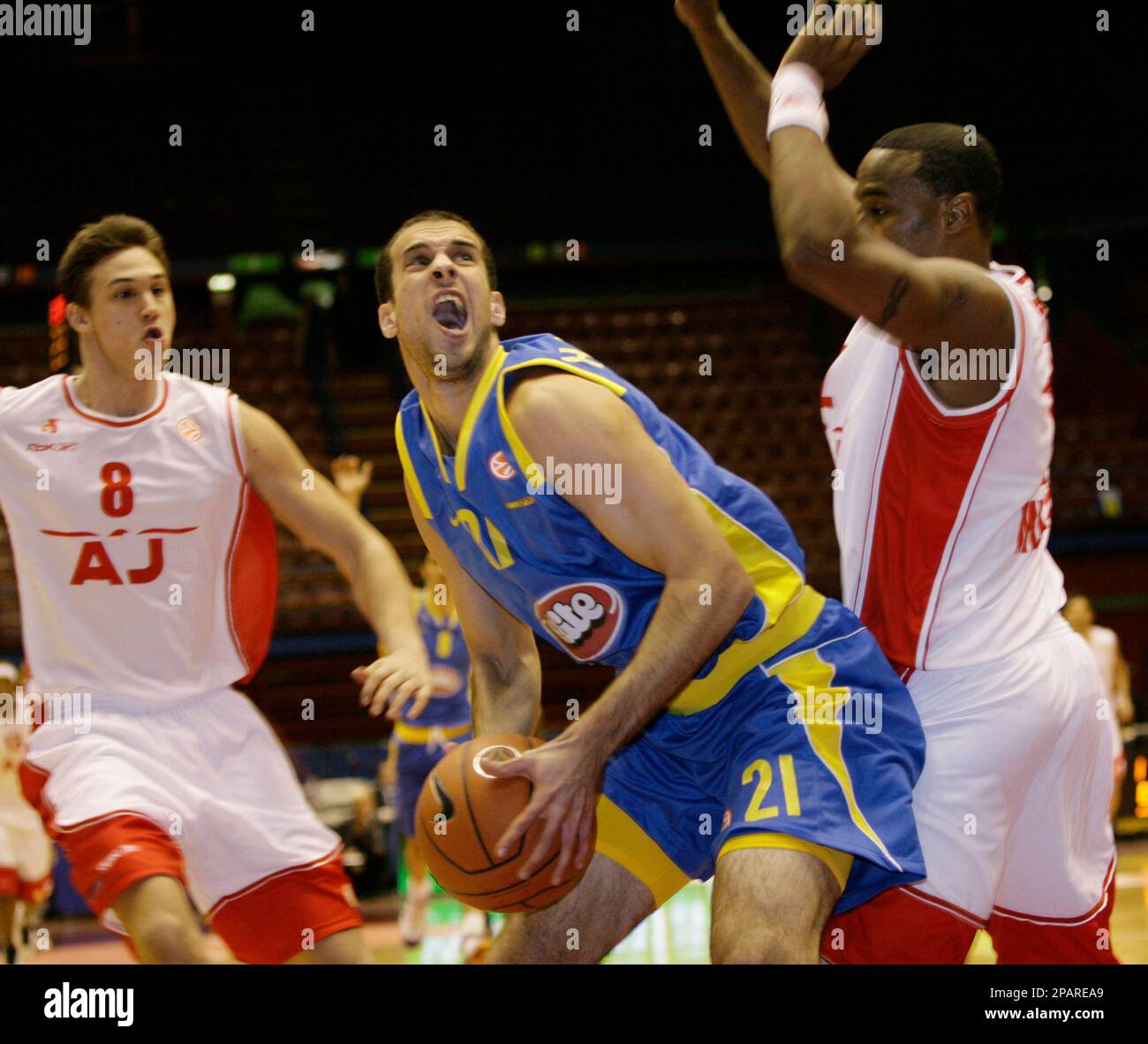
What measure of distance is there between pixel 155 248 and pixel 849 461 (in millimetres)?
2085

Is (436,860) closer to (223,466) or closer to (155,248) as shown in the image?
(223,466)

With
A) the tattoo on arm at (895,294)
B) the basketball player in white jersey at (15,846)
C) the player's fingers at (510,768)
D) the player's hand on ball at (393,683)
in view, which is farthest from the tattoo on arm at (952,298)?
the basketball player in white jersey at (15,846)

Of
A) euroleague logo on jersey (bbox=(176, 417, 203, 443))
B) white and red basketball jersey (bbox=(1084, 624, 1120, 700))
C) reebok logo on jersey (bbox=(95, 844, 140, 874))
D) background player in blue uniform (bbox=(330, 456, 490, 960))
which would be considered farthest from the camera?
white and red basketball jersey (bbox=(1084, 624, 1120, 700))

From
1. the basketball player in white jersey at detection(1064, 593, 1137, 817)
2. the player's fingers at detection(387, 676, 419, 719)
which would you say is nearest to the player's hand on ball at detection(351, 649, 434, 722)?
the player's fingers at detection(387, 676, 419, 719)

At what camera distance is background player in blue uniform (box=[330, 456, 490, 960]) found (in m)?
7.61

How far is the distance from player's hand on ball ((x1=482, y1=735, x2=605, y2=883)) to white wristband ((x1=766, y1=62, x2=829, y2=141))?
119 cm

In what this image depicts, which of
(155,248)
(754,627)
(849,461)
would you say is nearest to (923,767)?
(754,627)

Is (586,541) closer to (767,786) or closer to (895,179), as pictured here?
(767,786)

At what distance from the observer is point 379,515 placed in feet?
46.4

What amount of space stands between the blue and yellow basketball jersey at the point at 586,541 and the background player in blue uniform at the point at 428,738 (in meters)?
4.15

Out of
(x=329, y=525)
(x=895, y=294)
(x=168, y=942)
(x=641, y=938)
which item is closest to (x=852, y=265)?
(x=895, y=294)

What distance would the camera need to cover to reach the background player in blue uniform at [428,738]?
7605 millimetres

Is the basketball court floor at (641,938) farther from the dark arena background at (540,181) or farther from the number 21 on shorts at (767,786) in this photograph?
the dark arena background at (540,181)

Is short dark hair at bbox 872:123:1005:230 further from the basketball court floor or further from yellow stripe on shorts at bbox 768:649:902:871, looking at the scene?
the basketball court floor
